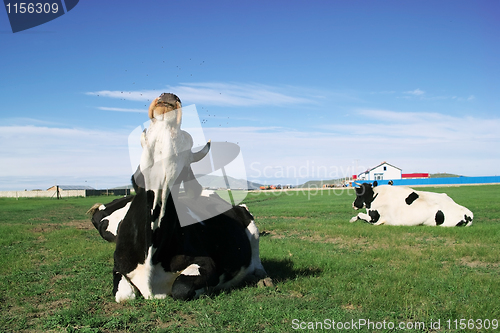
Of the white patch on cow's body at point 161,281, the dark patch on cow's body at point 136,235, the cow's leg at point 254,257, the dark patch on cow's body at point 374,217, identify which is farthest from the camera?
the dark patch on cow's body at point 374,217

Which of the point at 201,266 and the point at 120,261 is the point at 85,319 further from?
the point at 201,266

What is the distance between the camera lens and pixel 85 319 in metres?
4.55

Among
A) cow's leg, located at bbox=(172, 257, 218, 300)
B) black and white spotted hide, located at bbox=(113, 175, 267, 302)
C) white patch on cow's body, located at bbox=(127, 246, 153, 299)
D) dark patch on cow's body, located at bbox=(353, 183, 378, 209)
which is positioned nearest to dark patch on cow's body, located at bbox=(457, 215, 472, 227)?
dark patch on cow's body, located at bbox=(353, 183, 378, 209)

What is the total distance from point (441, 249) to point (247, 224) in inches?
216

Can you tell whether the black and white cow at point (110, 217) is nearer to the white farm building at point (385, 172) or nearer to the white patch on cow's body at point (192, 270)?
the white patch on cow's body at point (192, 270)

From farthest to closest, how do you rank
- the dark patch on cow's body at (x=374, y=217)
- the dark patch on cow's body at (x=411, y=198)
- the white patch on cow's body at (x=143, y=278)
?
the dark patch on cow's body at (x=374, y=217) → the dark patch on cow's body at (x=411, y=198) → the white patch on cow's body at (x=143, y=278)

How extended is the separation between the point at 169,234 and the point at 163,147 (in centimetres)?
119

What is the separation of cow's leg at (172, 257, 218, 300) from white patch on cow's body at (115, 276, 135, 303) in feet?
1.96

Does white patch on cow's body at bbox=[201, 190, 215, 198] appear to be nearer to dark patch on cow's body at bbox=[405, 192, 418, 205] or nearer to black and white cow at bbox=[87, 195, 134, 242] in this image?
black and white cow at bbox=[87, 195, 134, 242]

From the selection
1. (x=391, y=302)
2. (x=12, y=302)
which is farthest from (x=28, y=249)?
(x=391, y=302)

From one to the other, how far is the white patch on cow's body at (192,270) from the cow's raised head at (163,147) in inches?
46.1

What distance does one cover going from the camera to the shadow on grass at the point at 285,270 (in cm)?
682

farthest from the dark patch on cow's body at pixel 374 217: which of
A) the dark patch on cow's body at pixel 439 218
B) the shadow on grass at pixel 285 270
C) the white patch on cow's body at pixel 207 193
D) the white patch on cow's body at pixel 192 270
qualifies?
the white patch on cow's body at pixel 192 270

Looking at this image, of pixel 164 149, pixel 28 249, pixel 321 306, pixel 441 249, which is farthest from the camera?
pixel 28 249
